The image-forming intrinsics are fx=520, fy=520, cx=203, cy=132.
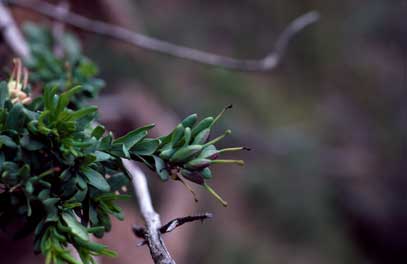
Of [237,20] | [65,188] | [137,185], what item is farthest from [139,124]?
[237,20]

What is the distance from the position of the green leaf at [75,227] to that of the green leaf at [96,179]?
0.13 feet

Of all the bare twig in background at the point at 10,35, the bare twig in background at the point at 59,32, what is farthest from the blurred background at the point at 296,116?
the bare twig in background at the point at 10,35

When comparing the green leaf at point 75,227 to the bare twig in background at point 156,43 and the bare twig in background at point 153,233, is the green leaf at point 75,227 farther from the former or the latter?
the bare twig in background at point 156,43

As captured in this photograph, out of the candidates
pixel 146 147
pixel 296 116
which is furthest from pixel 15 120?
pixel 296 116

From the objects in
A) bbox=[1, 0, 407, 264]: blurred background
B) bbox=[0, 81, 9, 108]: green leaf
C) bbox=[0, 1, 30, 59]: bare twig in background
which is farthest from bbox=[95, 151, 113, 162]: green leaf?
bbox=[1, 0, 407, 264]: blurred background

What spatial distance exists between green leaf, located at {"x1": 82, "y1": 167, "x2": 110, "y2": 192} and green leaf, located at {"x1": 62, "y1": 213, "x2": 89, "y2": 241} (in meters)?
0.04

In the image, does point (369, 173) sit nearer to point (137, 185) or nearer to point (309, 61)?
point (309, 61)

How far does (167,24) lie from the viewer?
326 centimetres

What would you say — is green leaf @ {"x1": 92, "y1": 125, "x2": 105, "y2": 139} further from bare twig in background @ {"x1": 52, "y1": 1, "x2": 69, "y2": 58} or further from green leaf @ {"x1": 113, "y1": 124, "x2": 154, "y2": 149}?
bare twig in background @ {"x1": 52, "y1": 1, "x2": 69, "y2": 58}

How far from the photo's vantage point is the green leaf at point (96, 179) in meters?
0.52

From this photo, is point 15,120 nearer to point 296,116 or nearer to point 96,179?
point 96,179

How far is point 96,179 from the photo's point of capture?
20.6 inches

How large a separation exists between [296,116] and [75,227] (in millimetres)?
3013

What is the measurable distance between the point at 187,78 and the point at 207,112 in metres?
0.57
